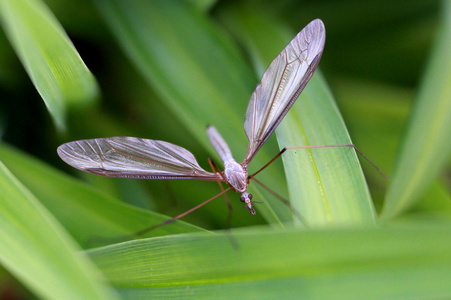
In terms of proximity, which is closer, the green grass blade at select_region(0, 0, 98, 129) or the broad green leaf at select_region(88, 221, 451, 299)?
the broad green leaf at select_region(88, 221, 451, 299)

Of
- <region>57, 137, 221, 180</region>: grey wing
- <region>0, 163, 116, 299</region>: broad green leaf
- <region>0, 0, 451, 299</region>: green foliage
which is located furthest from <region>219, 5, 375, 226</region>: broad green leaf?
<region>0, 163, 116, 299</region>: broad green leaf

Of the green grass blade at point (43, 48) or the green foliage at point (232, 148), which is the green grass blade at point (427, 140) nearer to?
the green foliage at point (232, 148)

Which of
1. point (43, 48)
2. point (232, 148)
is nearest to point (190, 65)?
point (232, 148)

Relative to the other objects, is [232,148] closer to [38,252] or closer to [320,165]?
[320,165]

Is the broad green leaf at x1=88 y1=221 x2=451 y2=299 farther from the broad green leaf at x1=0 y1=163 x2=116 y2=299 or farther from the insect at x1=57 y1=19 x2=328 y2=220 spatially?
the insect at x1=57 y1=19 x2=328 y2=220

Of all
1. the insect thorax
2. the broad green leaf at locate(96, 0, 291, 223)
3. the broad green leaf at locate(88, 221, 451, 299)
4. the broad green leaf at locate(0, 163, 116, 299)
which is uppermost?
the broad green leaf at locate(96, 0, 291, 223)

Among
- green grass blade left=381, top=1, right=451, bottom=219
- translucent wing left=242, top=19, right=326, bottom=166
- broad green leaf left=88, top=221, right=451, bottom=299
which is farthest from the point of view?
translucent wing left=242, top=19, right=326, bottom=166

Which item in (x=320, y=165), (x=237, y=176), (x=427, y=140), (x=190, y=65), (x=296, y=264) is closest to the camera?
(x=296, y=264)

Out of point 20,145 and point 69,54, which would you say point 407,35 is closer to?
point 69,54

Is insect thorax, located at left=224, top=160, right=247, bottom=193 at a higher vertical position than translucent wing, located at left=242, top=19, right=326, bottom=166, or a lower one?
lower
